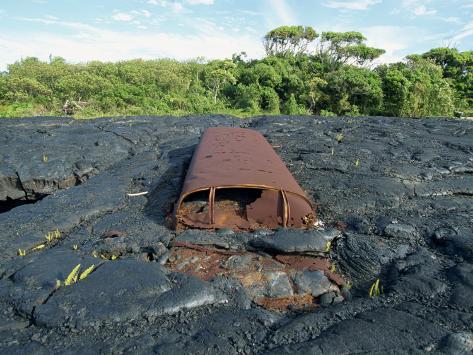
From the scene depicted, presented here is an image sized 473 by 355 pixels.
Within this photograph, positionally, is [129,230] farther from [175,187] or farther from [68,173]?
[68,173]

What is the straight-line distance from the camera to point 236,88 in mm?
17734

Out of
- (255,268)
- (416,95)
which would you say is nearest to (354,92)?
(416,95)

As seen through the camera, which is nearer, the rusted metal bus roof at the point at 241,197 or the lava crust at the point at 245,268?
the lava crust at the point at 245,268

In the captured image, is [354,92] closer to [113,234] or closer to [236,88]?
[236,88]

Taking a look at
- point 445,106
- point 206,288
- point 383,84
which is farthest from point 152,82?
point 206,288

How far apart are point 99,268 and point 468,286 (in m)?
2.45

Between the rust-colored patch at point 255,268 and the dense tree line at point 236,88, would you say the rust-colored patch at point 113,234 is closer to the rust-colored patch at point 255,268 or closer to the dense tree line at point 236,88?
the rust-colored patch at point 255,268

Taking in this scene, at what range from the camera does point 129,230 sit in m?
3.63

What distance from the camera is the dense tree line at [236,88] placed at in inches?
584

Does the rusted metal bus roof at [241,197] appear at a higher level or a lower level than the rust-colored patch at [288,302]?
higher

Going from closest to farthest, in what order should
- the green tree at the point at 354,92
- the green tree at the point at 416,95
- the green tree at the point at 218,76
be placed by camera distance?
1. the green tree at the point at 416,95
2. the green tree at the point at 354,92
3. the green tree at the point at 218,76

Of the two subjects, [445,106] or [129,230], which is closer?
[129,230]

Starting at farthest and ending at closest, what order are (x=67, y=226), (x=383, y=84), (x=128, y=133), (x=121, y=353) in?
1. (x=383, y=84)
2. (x=128, y=133)
3. (x=67, y=226)
4. (x=121, y=353)

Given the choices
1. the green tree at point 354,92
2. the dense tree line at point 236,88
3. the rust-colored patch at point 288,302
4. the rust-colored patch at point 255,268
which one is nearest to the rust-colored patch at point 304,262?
the rust-colored patch at point 255,268
